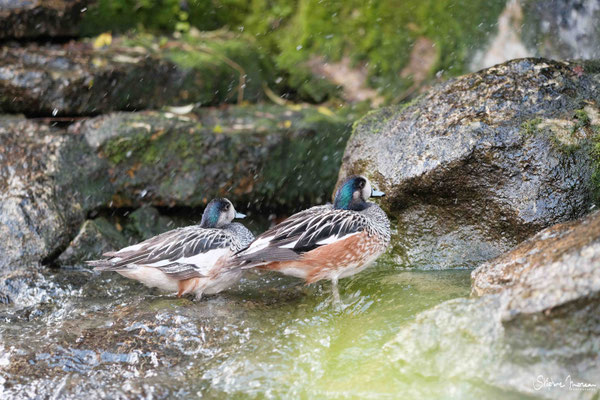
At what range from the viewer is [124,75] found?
7469mm

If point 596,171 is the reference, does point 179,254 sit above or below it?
below

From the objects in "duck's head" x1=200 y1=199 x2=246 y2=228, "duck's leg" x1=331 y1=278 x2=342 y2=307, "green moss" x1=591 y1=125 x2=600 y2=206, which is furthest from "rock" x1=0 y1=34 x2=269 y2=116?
"green moss" x1=591 y1=125 x2=600 y2=206

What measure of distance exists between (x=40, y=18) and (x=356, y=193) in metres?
4.62

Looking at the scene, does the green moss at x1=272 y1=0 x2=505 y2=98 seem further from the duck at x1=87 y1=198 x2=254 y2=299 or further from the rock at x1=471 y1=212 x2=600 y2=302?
the rock at x1=471 y1=212 x2=600 y2=302

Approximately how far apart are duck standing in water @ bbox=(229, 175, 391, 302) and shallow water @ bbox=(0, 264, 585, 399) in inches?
11.6

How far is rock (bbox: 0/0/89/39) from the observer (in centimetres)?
762

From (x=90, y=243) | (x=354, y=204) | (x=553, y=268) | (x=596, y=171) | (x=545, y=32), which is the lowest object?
(x=90, y=243)

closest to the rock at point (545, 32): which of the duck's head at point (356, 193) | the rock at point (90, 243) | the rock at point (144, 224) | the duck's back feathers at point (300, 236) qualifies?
the duck's head at point (356, 193)

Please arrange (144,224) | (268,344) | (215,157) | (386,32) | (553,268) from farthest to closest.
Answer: (386,32), (215,157), (144,224), (268,344), (553,268)

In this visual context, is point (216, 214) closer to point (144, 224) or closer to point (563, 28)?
point (144, 224)

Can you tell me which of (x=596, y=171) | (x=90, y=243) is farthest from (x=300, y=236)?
(x=90, y=243)

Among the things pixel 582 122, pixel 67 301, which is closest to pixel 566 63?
pixel 582 122

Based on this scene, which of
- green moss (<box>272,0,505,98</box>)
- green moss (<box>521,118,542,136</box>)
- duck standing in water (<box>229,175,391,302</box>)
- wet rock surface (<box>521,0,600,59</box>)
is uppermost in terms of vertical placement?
wet rock surface (<box>521,0,600,59</box>)

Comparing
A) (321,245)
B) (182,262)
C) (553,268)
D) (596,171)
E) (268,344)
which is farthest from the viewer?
(182,262)
